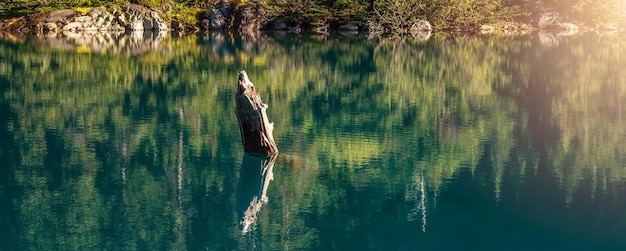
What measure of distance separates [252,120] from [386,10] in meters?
56.1

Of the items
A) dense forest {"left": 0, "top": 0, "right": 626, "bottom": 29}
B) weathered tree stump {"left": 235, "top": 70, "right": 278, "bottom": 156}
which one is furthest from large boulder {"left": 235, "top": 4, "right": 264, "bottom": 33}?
weathered tree stump {"left": 235, "top": 70, "right": 278, "bottom": 156}

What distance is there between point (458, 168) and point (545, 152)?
9.75ft

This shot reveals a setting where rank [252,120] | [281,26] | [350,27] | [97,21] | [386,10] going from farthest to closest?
[281,26] < [97,21] < [350,27] < [386,10] < [252,120]

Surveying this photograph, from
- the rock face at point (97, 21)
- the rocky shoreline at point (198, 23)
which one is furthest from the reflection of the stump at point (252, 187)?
the rock face at point (97, 21)

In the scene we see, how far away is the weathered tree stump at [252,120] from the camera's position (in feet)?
60.0

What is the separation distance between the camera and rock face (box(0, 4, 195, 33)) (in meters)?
74.4

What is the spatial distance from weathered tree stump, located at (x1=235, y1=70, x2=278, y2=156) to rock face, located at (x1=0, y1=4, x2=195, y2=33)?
59.6 metres

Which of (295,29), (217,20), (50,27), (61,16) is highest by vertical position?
(61,16)

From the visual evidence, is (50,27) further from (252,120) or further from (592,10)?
(252,120)

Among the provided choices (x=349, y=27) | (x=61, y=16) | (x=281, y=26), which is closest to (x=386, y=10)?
(x=349, y=27)

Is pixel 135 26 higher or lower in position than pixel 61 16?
lower

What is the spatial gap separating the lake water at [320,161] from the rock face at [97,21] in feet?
124

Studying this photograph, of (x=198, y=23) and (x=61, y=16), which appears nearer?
(x=61, y=16)

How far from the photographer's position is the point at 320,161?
1862 cm
